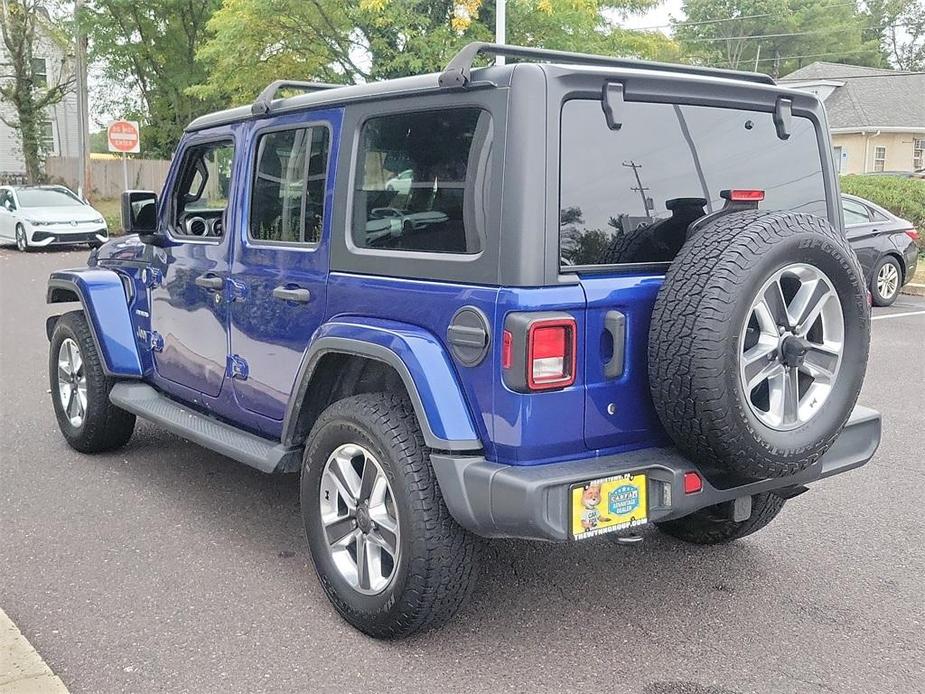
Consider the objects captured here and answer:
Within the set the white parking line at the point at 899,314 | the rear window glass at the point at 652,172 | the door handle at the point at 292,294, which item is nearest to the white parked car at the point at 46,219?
the white parking line at the point at 899,314

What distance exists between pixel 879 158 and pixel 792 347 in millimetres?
39335

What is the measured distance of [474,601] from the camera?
12.1 feet

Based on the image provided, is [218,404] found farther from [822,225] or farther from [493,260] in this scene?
[822,225]

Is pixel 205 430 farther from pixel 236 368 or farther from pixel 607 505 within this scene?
pixel 607 505

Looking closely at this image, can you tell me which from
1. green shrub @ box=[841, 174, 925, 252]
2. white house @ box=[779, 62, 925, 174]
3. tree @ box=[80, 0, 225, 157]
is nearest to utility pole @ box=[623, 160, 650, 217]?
green shrub @ box=[841, 174, 925, 252]

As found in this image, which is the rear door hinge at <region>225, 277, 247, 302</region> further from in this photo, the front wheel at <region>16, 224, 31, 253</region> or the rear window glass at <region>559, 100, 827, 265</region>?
the front wheel at <region>16, 224, 31, 253</region>

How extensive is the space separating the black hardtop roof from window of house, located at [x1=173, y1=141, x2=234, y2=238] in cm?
44

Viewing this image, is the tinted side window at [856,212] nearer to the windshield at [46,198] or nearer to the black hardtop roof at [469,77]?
the black hardtop roof at [469,77]

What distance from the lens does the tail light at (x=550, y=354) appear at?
286 cm

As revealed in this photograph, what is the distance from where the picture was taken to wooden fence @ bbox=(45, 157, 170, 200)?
31781 mm

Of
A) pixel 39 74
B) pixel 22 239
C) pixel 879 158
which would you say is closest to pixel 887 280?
pixel 22 239

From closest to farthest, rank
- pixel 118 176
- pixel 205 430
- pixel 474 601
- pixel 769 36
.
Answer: pixel 474 601
pixel 205 430
pixel 118 176
pixel 769 36

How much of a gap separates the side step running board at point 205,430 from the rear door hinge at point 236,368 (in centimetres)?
26

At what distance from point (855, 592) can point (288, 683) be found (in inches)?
90.8
